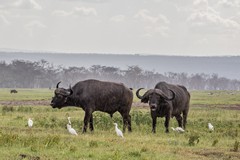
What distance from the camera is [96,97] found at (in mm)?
20922

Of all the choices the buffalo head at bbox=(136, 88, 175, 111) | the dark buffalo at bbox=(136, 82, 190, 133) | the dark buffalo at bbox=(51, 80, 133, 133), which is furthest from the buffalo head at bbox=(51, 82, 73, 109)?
the buffalo head at bbox=(136, 88, 175, 111)

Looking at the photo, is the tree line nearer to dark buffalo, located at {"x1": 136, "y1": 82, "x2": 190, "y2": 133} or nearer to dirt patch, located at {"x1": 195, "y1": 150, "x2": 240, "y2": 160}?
dark buffalo, located at {"x1": 136, "y1": 82, "x2": 190, "y2": 133}

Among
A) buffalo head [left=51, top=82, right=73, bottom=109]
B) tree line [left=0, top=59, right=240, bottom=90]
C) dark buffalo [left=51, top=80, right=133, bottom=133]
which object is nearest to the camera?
dark buffalo [left=51, top=80, right=133, bottom=133]

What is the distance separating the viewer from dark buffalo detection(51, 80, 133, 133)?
2083 centimetres

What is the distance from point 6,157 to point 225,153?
6.22m

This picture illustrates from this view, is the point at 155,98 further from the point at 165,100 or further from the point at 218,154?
the point at 218,154

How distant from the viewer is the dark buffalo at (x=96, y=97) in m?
20.8

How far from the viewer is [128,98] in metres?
21.6

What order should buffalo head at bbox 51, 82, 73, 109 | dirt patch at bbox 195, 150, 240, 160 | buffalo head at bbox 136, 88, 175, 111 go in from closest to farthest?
dirt patch at bbox 195, 150, 240, 160 < buffalo head at bbox 136, 88, 175, 111 < buffalo head at bbox 51, 82, 73, 109

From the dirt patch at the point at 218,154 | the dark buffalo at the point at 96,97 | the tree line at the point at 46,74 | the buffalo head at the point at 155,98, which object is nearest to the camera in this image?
the dirt patch at the point at 218,154

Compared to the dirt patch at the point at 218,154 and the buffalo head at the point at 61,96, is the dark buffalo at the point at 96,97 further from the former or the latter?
the dirt patch at the point at 218,154

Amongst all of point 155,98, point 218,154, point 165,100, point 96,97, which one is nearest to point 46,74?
point 96,97

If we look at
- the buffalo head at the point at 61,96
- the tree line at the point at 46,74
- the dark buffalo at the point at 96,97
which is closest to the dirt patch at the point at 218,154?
the dark buffalo at the point at 96,97

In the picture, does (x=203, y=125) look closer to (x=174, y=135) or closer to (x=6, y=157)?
(x=174, y=135)
